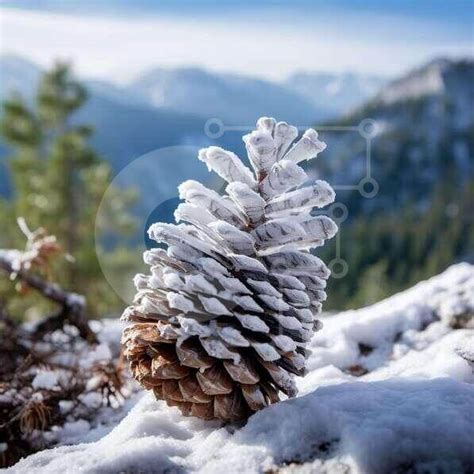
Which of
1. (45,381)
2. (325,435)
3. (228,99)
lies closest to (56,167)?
(45,381)

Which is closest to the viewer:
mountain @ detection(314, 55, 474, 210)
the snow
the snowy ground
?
the snowy ground

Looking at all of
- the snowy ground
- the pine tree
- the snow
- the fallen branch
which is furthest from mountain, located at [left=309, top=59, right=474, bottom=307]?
the snowy ground

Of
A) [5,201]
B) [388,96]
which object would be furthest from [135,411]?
[388,96]

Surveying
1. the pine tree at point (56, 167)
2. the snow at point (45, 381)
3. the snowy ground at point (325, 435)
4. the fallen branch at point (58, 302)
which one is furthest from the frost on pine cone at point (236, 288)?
the pine tree at point (56, 167)

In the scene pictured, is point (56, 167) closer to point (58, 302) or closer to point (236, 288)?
point (58, 302)

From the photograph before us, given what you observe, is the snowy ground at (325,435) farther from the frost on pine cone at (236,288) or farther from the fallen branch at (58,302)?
the fallen branch at (58,302)

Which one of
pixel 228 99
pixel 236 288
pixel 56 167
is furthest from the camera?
pixel 228 99

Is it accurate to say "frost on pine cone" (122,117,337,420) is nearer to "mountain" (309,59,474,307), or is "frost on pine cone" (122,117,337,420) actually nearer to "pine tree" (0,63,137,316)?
"pine tree" (0,63,137,316)
